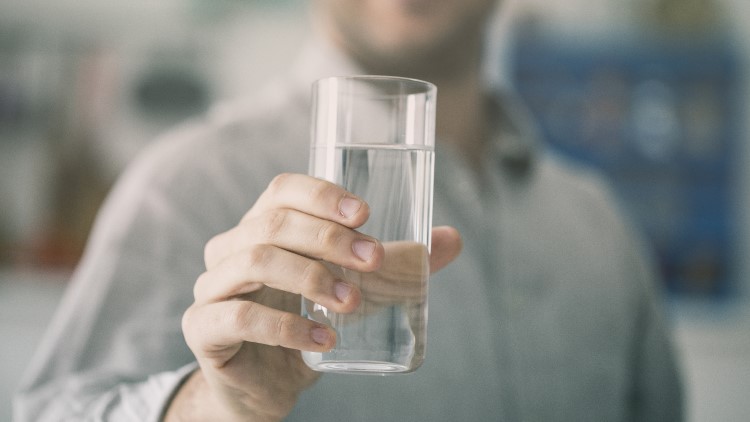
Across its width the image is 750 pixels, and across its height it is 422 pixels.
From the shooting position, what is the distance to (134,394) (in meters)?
0.80

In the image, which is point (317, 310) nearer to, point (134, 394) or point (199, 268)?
point (134, 394)

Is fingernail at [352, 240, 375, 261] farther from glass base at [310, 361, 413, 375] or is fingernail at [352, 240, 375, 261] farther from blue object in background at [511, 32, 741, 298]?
blue object in background at [511, 32, 741, 298]

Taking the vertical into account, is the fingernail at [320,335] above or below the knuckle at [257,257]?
below

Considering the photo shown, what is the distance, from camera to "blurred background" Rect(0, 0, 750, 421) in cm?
197

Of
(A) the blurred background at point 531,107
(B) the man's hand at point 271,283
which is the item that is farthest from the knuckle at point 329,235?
(A) the blurred background at point 531,107

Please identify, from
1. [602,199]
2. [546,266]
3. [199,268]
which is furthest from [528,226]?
[199,268]

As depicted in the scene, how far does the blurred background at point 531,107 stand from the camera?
1969 millimetres

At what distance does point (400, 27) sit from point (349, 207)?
692 mm

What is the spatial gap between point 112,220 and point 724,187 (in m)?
1.59

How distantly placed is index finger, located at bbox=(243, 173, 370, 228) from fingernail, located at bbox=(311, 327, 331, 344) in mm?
86

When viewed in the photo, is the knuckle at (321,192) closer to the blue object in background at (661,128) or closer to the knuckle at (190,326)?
the knuckle at (190,326)

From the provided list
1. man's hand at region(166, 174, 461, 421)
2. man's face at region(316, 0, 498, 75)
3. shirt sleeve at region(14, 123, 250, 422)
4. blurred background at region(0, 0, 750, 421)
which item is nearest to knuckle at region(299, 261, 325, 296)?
man's hand at region(166, 174, 461, 421)

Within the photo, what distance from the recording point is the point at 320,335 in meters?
0.58

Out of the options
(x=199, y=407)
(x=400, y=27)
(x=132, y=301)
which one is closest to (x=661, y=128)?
(x=400, y=27)
